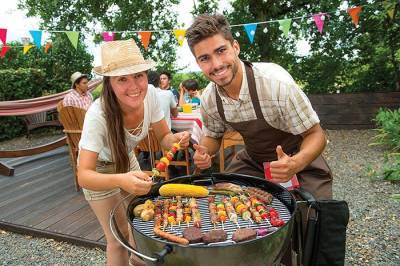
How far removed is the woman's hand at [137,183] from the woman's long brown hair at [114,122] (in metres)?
0.40

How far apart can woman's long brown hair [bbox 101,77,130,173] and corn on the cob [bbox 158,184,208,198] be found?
36 cm

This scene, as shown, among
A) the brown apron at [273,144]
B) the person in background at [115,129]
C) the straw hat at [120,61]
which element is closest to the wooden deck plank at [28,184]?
the person in background at [115,129]

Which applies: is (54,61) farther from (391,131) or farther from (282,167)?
(282,167)

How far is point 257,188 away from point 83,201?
2.80 m

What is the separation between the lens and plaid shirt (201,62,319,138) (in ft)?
6.50

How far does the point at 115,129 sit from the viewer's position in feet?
6.39

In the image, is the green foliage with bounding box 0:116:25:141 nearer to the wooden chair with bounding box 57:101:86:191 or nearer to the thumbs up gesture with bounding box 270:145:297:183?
the wooden chair with bounding box 57:101:86:191

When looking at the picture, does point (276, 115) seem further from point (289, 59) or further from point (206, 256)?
point (289, 59)

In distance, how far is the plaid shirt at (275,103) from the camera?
6.50ft

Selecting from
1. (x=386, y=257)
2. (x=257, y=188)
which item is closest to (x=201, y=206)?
(x=257, y=188)

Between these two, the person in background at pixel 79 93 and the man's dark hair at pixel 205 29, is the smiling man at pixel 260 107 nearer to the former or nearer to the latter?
the man's dark hair at pixel 205 29

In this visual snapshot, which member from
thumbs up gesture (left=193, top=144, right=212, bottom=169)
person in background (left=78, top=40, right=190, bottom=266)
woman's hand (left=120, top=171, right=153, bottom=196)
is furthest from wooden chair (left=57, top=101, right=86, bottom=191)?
woman's hand (left=120, top=171, right=153, bottom=196)

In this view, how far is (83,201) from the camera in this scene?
4.08 metres

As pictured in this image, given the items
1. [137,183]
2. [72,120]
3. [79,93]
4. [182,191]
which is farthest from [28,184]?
[137,183]
